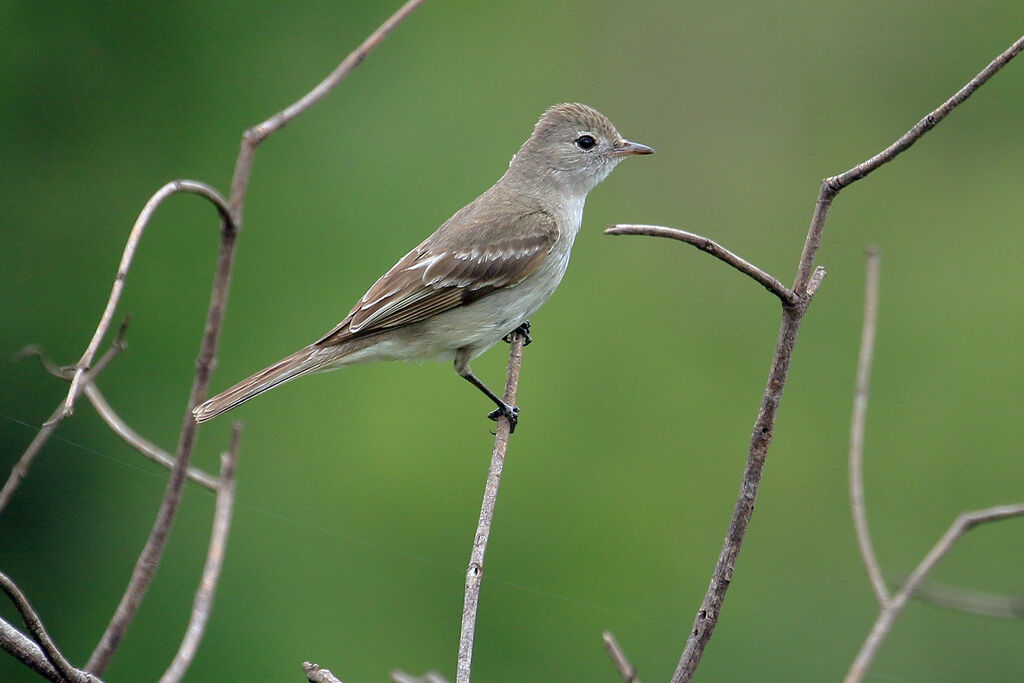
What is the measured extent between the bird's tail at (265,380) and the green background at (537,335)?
1.96 metres

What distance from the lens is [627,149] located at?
4660mm

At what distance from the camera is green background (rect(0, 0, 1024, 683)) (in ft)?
19.7

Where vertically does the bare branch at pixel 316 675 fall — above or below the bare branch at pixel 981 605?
below

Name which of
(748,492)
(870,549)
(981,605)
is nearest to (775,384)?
(748,492)

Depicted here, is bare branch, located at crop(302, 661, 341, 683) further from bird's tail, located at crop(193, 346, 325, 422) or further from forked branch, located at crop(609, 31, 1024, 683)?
bird's tail, located at crop(193, 346, 325, 422)

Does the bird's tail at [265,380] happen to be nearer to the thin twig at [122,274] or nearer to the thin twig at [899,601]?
the thin twig at [122,274]

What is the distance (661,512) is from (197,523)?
8.63 feet

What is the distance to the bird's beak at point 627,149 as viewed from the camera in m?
4.59

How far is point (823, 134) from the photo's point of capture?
8031 millimetres

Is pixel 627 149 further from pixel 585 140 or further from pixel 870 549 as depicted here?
pixel 870 549

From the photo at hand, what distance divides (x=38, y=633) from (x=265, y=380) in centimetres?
219

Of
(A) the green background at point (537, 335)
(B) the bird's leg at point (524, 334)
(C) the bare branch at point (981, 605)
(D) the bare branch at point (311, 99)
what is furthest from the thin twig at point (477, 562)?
(A) the green background at point (537, 335)

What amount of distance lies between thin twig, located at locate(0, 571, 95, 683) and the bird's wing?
245 cm

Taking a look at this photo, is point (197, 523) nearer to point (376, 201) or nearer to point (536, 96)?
point (376, 201)
